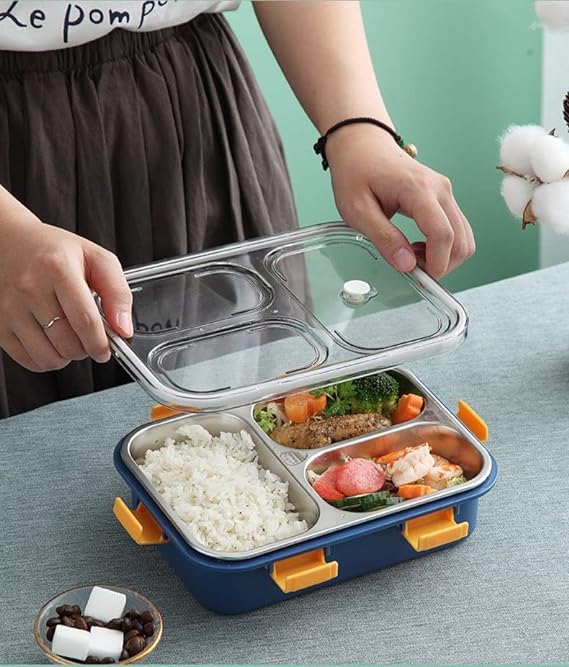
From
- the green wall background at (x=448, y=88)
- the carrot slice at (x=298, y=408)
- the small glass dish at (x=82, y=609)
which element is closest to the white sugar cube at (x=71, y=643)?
the small glass dish at (x=82, y=609)

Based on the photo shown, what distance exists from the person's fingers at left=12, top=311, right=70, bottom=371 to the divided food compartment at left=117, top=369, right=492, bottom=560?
5.5 inches

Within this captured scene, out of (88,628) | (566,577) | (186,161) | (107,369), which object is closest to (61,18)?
(186,161)

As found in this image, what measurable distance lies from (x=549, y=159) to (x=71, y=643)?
0.73 meters

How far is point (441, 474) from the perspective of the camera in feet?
4.02

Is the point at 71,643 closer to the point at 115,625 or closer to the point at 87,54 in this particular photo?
the point at 115,625

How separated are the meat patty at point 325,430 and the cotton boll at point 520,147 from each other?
332 mm

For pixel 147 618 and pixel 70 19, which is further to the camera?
pixel 70 19

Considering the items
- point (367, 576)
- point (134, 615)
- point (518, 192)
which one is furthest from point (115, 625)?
point (518, 192)

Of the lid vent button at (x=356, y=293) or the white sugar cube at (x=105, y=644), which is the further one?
the lid vent button at (x=356, y=293)

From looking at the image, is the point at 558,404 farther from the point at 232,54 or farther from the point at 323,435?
the point at 232,54

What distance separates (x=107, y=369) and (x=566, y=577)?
77 cm

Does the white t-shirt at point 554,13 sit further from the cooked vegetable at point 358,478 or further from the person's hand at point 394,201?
the cooked vegetable at point 358,478

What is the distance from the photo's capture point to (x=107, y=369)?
Answer: 5.53ft

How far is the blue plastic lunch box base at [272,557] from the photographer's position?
1.12 meters
